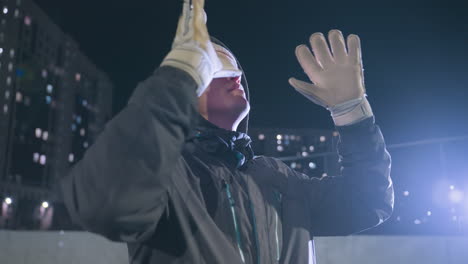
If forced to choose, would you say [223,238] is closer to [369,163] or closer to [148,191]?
[148,191]

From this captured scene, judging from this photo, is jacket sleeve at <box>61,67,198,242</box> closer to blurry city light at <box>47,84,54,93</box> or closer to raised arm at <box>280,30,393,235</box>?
raised arm at <box>280,30,393,235</box>

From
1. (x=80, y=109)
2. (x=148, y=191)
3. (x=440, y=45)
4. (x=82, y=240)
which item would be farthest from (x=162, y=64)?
(x=80, y=109)

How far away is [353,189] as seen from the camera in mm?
2031

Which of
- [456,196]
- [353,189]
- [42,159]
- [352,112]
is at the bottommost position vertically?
[42,159]

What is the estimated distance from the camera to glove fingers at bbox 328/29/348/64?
83.5 inches

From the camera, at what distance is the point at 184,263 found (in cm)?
147

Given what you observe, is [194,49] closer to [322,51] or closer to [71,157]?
[322,51]

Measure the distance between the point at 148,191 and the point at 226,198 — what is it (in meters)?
0.58

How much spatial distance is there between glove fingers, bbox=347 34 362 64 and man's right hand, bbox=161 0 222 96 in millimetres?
896

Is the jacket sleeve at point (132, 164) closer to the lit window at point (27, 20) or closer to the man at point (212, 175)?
the man at point (212, 175)

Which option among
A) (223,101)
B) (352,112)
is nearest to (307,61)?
(352,112)

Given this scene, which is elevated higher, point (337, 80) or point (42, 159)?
point (337, 80)

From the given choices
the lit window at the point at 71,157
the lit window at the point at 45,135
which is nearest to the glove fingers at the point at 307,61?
the lit window at the point at 45,135

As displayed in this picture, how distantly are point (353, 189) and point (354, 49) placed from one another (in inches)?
28.2
